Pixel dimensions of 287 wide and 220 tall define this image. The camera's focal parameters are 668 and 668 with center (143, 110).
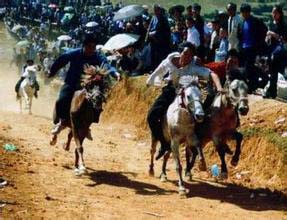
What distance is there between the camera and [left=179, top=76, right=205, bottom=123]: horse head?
36.6 feet

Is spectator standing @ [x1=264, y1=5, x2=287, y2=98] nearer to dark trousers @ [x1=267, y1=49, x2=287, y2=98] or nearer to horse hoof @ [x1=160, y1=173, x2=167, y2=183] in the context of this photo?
dark trousers @ [x1=267, y1=49, x2=287, y2=98]

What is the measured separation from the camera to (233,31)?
15.9 m

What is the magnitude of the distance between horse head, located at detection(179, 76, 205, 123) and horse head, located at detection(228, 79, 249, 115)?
0.56 m

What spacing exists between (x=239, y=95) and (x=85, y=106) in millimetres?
3260

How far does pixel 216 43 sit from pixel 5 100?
17166 mm

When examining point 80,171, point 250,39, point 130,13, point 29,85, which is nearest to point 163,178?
point 80,171

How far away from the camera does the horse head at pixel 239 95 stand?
11055 millimetres

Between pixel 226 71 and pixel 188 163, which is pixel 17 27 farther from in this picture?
pixel 226 71

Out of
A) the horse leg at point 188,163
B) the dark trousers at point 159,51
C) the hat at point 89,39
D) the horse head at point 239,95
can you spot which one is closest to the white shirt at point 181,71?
the horse head at point 239,95

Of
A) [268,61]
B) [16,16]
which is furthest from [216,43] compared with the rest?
[16,16]

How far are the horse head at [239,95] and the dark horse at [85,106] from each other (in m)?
2.60

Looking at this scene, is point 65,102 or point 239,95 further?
point 65,102

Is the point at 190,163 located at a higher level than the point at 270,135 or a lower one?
lower

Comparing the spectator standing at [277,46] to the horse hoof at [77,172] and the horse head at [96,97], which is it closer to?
the horse head at [96,97]
